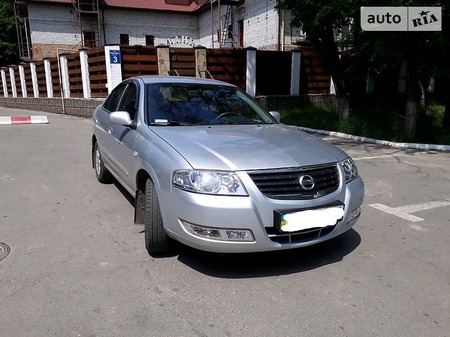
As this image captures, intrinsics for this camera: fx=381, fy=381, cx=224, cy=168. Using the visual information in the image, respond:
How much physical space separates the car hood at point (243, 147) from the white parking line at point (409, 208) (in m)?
1.60

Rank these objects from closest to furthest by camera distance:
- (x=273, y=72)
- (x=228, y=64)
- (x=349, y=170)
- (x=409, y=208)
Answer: (x=349, y=170)
(x=409, y=208)
(x=228, y=64)
(x=273, y=72)

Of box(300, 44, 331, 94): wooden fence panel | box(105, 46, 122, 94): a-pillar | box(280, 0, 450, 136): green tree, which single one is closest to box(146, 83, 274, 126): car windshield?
box(280, 0, 450, 136): green tree

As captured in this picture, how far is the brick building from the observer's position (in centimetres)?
2622

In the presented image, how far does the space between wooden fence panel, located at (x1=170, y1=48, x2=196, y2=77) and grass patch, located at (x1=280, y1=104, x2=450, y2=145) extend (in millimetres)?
4116

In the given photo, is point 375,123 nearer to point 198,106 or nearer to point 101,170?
point 101,170

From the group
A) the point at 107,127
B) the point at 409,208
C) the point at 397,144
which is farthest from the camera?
the point at 397,144

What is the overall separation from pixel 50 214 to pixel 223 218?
266 centimetres

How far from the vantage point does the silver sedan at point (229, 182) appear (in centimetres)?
276

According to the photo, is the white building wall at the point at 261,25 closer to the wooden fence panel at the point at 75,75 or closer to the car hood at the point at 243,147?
the wooden fence panel at the point at 75,75

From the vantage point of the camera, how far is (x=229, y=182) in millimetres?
2785

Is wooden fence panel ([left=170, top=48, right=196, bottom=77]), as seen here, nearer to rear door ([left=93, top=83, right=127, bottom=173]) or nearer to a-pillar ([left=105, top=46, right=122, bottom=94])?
a-pillar ([left=105, top=46, right=122, bottom=94])

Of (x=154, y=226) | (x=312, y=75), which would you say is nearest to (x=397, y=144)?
(x=154, y=226)

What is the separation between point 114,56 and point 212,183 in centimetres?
1266

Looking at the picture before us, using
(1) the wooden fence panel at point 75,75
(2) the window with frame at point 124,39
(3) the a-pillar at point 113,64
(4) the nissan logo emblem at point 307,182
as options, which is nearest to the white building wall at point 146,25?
(2) the window with frame at point 124,39
